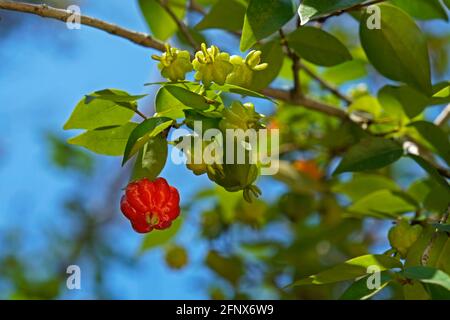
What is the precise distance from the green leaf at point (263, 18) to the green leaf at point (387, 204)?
63cm

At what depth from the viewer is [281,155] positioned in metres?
2.66

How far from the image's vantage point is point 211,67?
1302mm

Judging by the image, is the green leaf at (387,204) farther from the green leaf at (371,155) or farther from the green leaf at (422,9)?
the green leaf at (422,9)

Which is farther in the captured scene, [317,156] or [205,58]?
[317,156]

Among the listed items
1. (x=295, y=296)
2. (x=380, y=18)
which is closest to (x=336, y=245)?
(x=295, y=296)

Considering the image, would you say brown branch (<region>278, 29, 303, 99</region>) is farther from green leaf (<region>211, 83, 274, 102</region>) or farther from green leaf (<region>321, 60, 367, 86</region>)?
green leaf (<region>211, 83, 274, 102</region>)

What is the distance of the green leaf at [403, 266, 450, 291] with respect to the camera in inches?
44.7

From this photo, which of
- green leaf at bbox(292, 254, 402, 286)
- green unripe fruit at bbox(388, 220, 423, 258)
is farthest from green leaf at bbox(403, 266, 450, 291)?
green unripe fruit at bbox(388, 220, 423, 258)

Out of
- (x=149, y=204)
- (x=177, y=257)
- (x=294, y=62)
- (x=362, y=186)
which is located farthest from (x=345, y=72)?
(x=149, y=204)

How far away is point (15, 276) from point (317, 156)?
1.41m

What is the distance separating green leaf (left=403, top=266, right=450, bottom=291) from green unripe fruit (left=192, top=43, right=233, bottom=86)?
42cm

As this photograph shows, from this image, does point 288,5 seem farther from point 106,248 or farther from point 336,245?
point 106,248

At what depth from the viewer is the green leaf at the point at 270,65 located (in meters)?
1.66

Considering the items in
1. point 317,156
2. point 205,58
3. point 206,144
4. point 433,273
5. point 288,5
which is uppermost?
point 317,156
